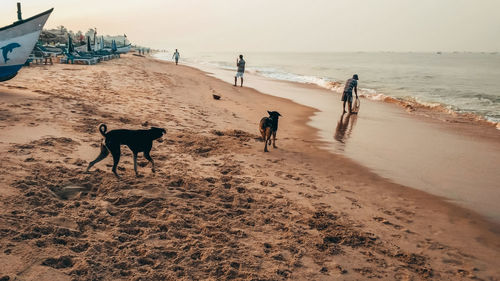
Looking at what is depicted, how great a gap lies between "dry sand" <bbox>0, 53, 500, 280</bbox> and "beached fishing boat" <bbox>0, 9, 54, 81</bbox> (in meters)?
3.46

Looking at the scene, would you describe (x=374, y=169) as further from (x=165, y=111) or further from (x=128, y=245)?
(x=165, y=111)

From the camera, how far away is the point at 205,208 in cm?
461

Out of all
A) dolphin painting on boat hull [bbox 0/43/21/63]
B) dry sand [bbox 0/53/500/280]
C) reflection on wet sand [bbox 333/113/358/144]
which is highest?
dolphin painting on boat hull [bbox 0/43/21/63]

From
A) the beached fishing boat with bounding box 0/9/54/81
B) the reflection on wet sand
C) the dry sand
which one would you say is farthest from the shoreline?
the beached fishing boat with bounding box 0/9/54/81

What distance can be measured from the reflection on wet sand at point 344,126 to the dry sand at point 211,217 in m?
2.23

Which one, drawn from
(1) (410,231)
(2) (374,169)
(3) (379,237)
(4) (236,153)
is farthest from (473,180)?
(4) (236,153)

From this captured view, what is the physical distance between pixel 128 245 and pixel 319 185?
3.88 m

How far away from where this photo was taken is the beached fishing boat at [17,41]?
9969 millimetres

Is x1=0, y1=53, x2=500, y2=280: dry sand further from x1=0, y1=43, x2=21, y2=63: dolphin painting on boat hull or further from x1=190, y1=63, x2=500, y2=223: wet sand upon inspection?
x1=0, y1=43, x2=21, y2=63: dolphin painting on boat hull

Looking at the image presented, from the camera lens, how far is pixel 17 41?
10.3 meters

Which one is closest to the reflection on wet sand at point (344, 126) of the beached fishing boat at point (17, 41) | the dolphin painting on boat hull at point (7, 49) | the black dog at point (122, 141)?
the black dog at point (122, 141)

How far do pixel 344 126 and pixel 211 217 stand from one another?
8770 millimetres

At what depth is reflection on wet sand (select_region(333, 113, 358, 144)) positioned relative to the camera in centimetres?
1010

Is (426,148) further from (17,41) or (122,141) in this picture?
(17,41)
